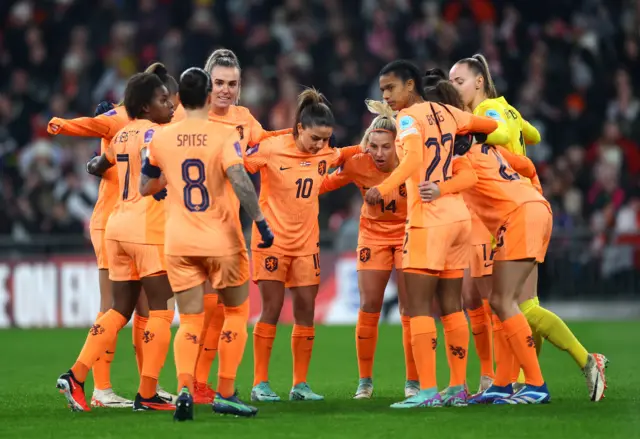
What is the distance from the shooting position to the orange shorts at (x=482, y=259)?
9.23 m

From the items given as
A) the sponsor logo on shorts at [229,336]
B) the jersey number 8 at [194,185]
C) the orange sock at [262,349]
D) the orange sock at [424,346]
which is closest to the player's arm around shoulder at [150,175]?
the jersey number 8 at [194,185]

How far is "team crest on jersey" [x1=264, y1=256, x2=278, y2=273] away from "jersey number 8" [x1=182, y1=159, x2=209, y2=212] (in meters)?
1.62

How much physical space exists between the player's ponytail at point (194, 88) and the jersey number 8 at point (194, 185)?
358 millimetres

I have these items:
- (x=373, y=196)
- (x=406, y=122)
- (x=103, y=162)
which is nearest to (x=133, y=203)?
(x=103, y=162)

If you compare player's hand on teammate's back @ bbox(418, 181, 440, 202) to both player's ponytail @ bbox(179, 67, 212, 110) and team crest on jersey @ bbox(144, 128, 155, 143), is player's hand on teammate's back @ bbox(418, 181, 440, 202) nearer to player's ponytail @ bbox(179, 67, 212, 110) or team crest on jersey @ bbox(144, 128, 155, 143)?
player's ponytail @ bbox(179, 67, 212, 110)

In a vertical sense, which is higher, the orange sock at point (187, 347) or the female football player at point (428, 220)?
the female football player at point (428, 220)

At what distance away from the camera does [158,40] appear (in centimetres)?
2117

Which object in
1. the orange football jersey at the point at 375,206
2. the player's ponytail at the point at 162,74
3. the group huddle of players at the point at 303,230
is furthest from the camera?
the orange football jersey at the point at 375,206

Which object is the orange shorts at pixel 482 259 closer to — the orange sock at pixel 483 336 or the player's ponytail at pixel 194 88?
the orange sock at pixel 483 336

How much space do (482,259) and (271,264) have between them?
1567 millimetres

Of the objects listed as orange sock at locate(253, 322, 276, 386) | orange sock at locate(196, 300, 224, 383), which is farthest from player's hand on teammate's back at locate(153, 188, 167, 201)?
orange sock at locate(253, 322, 276, 386)

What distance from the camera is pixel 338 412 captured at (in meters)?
8.24

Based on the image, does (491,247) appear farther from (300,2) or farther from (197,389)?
(300,2)

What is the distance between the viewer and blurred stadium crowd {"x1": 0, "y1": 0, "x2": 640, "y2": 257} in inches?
731
